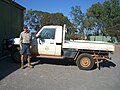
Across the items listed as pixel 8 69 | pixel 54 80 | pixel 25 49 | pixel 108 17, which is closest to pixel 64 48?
pixel 25 49

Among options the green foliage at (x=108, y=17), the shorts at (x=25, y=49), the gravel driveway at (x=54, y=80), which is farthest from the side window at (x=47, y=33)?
the green foliage at (x=108, y=17)

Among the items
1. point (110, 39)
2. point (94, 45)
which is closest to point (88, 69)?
point (94, 45)

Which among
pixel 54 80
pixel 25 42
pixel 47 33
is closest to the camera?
pixel 54 80

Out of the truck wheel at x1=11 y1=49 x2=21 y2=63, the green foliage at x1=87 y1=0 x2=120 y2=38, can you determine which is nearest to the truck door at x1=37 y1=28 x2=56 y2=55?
the truck wheel at x1=11 y1=49 x2=21 y2=63

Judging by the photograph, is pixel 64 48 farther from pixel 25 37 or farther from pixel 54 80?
pixel 54 80

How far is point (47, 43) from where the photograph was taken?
1165cm

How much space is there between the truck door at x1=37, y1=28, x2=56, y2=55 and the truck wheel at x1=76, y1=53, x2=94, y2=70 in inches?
54.6

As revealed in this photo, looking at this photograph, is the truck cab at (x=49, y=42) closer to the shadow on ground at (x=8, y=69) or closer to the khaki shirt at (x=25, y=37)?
the khaki shirt at (x=25, y=37)

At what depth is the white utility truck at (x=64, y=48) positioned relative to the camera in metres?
11.3

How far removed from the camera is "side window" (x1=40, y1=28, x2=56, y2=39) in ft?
38.7

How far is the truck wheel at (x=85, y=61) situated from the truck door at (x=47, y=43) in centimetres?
139

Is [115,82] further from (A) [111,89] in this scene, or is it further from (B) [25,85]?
(B) [25,85]

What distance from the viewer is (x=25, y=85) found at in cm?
765

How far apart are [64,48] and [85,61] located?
3.92 feet
